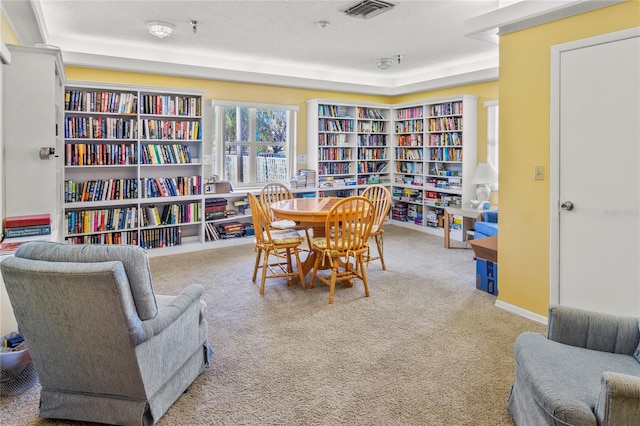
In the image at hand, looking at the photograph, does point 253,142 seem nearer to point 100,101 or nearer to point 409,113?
point 100,101

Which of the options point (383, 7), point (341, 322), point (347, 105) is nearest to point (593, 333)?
point (341, 322)

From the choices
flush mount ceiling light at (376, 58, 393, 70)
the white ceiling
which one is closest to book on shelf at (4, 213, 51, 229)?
the white ceiling

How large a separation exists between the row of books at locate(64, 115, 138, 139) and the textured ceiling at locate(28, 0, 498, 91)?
74 centimetres

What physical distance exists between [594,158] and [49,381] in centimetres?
350

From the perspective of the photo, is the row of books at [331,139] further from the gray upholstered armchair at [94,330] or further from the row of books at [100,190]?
the gray upholstered armchair at [94,330]

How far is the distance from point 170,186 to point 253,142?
5.20ft

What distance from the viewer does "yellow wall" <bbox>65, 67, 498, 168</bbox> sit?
210 inches

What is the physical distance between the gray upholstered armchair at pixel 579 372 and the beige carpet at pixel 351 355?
1.33ft

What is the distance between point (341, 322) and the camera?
3.34m

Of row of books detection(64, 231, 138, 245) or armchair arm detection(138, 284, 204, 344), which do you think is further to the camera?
row of books detection(64, 231, 138, 245)

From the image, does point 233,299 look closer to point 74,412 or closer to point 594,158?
point 74,412

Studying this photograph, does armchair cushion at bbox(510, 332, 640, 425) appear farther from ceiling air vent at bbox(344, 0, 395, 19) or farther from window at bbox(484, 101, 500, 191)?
window at bbox(484, 101, 500, 191)

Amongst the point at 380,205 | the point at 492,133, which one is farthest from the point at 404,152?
the point at 380,205

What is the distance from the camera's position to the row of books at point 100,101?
4.97m
